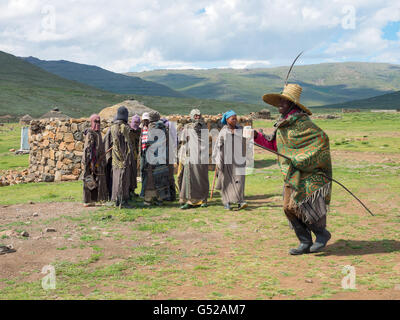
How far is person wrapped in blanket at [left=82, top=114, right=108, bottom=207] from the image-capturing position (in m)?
9.30

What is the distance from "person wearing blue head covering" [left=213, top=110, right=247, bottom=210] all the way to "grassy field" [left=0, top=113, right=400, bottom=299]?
368mm

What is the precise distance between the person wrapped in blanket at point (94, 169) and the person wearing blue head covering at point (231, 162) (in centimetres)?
246

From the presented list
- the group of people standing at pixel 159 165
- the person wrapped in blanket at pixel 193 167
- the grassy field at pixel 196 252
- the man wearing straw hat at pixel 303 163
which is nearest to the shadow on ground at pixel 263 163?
the grassy field at pixel 196 252

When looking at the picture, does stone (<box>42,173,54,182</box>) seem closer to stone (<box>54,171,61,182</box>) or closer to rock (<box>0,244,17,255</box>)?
stone (<box>54,171,61,182</box>)

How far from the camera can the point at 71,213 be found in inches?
337

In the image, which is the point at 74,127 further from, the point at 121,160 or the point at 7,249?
the point at 7,249

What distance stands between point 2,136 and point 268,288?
89.1 feet

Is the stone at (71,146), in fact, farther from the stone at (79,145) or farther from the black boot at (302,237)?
the black boot at (302,237)

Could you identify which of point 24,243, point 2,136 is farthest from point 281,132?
point 2,136

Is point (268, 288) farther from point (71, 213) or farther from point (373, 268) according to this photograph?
point (71, 213)

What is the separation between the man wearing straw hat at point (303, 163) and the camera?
5453mm

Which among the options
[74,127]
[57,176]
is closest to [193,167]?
[74,127]

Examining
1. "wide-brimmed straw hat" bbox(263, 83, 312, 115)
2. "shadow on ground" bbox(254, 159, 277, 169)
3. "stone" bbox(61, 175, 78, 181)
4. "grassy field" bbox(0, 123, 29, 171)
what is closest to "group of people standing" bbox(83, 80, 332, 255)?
"wide-brimmed straw hat" bbox(263, 83, 312, 115)

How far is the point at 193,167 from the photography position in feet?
30.2
